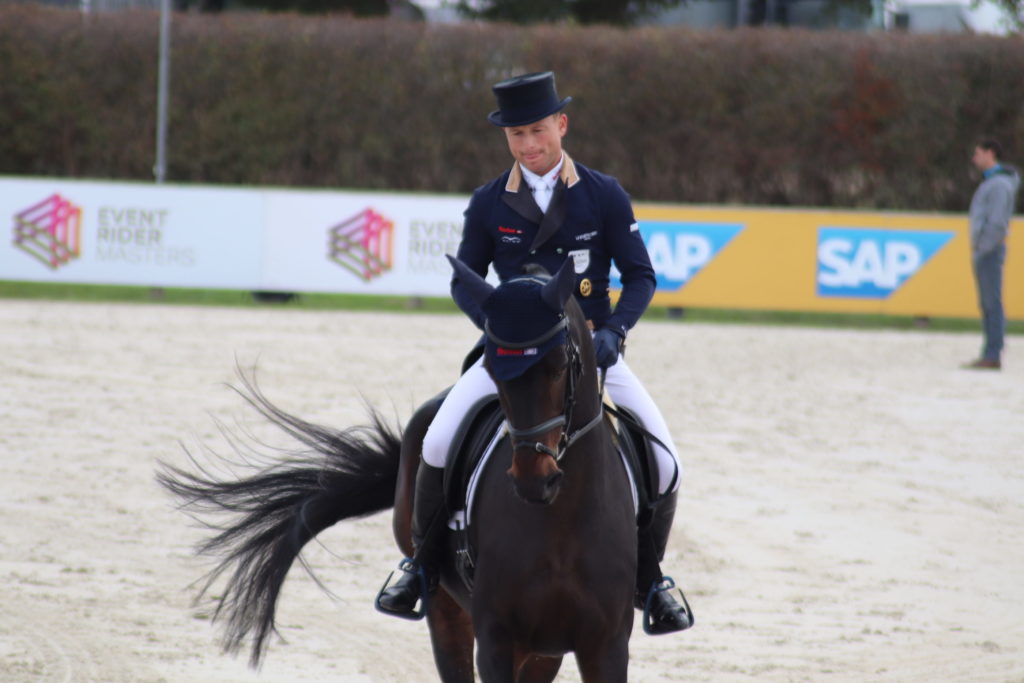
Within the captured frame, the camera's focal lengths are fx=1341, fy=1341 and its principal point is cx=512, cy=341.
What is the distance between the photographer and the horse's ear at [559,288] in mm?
3588

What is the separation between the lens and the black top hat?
417 cm

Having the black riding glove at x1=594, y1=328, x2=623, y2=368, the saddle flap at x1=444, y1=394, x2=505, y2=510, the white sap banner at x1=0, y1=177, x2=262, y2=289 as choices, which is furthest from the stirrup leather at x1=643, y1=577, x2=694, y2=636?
the white sap banner at x1=0, y1=177, x2=262, y2=289

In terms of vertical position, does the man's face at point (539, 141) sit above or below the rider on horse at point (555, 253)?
above

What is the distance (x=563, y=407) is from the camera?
12.1 ft

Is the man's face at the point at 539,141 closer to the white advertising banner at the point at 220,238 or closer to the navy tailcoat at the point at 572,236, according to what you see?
the navy tailcoat at the point at 572,236

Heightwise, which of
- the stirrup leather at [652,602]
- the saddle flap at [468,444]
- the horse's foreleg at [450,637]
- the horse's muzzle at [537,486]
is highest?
the horse's muzzle at [537,486]

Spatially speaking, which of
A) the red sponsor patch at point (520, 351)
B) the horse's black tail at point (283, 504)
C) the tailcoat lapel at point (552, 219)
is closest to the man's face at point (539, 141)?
the tailcoat lapel at point (552, 219)

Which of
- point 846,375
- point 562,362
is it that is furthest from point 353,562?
point 846,375

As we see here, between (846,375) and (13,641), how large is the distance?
31.9ft

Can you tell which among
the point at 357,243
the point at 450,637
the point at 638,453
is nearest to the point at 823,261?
the point at 357,243

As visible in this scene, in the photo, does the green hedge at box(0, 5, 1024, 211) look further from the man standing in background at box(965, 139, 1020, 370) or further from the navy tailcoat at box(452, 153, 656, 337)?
the navy tailcoat at box(452, 153, 656, 337)

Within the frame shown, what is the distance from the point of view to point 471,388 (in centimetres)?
452

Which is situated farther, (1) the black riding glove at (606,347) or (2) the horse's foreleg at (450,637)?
(2) the horse's foreleg at (450,637)

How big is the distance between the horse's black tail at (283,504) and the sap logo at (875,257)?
13.0 metres
